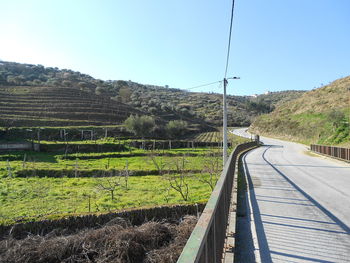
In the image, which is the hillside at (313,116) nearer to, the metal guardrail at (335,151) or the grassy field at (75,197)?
the metal guardrail at (335,151)

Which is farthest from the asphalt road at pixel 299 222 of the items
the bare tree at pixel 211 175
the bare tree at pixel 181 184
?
the bare tree at pixel 181 184

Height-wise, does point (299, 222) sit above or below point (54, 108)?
below

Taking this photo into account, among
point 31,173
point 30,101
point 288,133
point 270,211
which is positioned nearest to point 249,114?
point 288,133

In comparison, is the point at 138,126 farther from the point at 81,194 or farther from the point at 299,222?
the point at 299,222

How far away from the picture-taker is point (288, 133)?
62.8 m

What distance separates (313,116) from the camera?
56.2 metres

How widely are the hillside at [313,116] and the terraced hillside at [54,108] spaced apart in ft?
139

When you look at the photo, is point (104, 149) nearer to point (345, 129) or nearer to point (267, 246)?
point (345, 129)

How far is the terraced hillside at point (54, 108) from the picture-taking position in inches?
2255

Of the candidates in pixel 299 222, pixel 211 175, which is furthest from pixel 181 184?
pixel 299 222

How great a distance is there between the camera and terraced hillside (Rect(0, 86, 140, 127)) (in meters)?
57.3

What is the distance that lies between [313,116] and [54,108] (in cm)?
6113

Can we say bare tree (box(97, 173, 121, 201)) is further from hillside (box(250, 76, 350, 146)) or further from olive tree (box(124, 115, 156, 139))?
olive tree (box(124, 115, 156, 139))

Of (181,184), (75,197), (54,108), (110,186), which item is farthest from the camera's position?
(54,108)
